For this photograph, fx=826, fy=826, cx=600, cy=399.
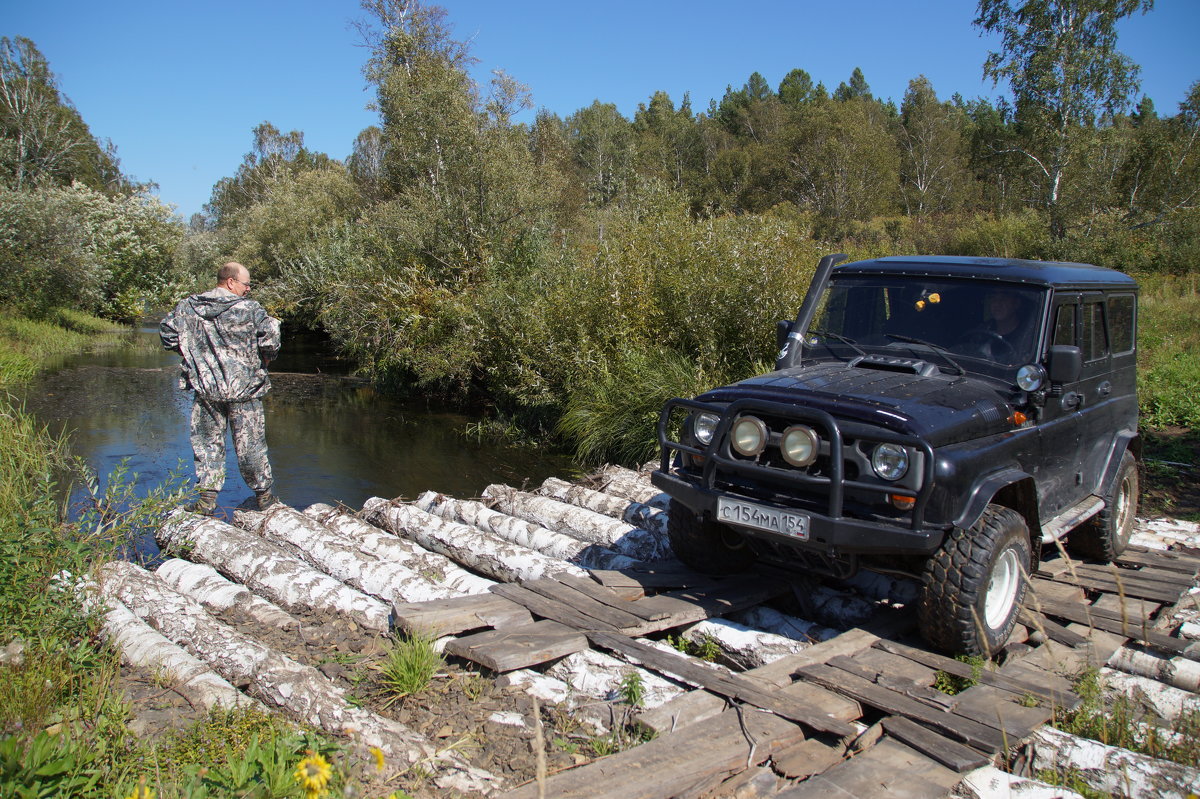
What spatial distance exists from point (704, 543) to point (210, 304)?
17.0ft

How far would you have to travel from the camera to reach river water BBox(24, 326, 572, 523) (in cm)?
1141

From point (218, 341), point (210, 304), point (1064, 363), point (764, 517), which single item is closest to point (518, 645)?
point (764, 517)

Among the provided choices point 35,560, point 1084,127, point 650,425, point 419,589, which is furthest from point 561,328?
point 1084,127

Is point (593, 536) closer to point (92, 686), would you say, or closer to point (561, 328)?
point (92, 686)

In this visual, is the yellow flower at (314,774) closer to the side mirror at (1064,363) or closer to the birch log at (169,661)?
the birch log at (169,661)

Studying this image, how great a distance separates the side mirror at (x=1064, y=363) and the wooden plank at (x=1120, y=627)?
4.73ft

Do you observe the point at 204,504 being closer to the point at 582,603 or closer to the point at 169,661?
the point at 169,661

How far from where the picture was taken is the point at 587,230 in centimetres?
3131

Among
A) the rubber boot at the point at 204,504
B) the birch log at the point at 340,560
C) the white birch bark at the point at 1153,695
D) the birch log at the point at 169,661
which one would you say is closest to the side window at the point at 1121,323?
the white birch bark at the point at 1153,695

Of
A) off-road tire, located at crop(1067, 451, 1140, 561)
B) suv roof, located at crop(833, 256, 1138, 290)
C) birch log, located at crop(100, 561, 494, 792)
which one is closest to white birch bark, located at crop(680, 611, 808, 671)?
birch log, located at crop(100, 561, 494, 792)

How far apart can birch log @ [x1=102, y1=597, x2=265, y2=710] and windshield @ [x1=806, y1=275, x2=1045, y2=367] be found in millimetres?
4519

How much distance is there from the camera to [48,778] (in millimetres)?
3189

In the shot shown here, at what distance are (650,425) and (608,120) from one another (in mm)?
55160

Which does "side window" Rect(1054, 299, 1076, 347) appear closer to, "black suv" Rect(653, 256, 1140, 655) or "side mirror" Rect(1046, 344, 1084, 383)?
"black suv" Rect(653, 256, 1140, 655)
